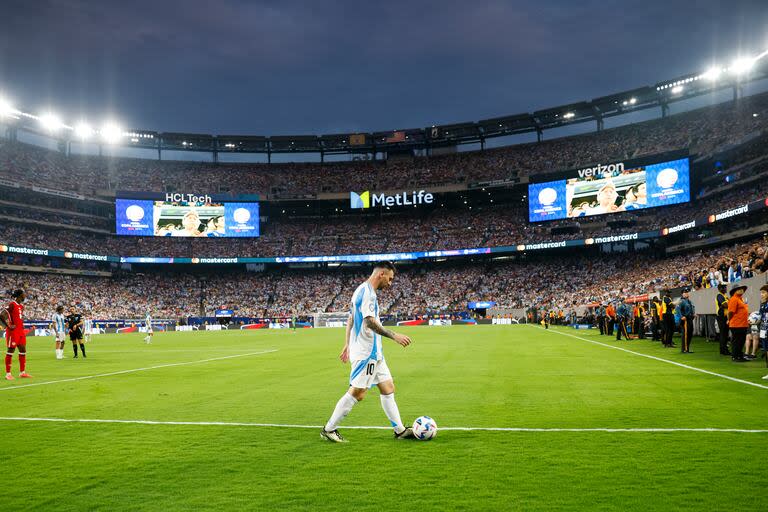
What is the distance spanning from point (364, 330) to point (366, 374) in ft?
1.87

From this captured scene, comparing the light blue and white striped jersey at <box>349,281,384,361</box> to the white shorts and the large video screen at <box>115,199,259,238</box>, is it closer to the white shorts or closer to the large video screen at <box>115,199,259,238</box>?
the white shorts

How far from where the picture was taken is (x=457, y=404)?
1019 centimetres

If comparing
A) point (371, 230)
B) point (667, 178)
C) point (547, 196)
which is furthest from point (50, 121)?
point (667, 178)

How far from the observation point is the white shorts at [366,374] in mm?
7199

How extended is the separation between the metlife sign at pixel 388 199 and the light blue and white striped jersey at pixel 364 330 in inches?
2970

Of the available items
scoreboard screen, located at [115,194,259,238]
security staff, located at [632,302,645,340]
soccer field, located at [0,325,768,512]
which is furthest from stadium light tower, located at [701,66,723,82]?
soccer field, located at [0,325,768,512]

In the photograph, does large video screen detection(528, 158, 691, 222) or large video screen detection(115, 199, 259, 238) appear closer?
large video screen detection(528, 158, 691, 222)

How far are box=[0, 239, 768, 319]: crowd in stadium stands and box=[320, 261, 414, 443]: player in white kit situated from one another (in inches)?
2119

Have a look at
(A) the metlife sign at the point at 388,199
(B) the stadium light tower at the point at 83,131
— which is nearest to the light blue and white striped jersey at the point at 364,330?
(A) the metlife sign at the point at 388,199

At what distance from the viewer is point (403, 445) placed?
709 centimetres

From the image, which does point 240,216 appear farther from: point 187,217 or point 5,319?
point 5,319

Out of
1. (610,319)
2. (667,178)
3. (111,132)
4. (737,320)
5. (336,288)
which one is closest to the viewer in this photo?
(737,320)

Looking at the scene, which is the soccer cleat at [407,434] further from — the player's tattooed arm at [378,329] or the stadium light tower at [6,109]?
the stadium light tower at [6,109]

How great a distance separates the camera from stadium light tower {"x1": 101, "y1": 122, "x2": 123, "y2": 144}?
80.3 metres
